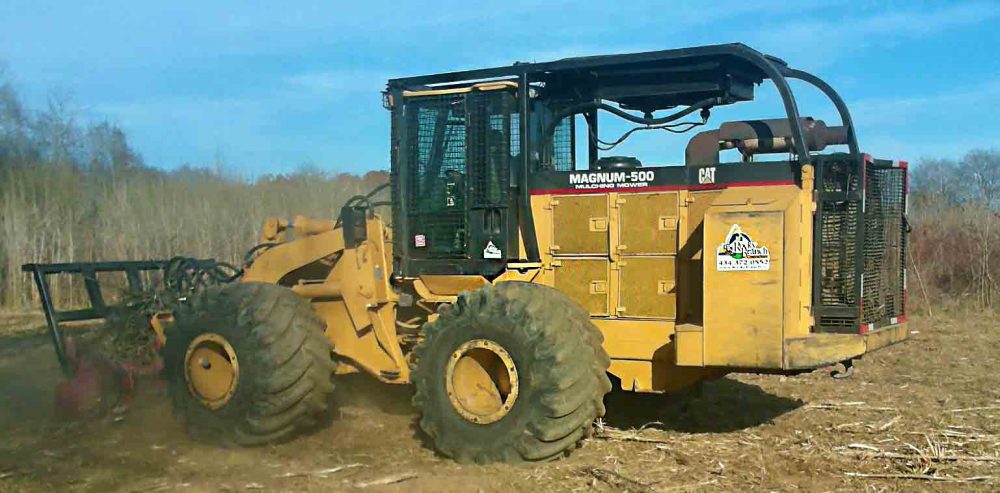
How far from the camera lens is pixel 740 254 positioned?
265 inches

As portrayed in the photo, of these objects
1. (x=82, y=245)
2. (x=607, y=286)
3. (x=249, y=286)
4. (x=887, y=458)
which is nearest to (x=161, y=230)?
(x=82, y=245)

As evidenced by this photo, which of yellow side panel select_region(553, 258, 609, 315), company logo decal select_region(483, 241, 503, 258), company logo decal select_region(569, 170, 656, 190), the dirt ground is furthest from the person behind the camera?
company logo decal select_region(483, 241, 503, 258)

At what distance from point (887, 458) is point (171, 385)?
5.66 metres

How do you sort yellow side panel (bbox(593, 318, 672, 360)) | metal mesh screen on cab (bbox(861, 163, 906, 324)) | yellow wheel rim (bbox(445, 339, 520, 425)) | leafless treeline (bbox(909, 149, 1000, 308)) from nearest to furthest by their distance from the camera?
yellow wheel rim (bbox(445, 339, 520, 425))
metal mesh screen on cab (bbox(861, 163, 906, 324))
yellow side panel (bbox(593, 318, 672, 360))
leafless treeline (bbox(909, 149, 1000, 308))

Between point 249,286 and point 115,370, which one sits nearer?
point 249,286

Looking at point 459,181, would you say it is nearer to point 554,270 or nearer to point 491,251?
point 491,251

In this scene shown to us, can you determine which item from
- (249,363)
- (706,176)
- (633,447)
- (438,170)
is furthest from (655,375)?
(249,363)

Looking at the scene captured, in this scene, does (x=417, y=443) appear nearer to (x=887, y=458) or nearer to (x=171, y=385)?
(x=171, y=385)

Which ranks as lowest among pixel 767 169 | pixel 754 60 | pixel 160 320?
pixel 160 320

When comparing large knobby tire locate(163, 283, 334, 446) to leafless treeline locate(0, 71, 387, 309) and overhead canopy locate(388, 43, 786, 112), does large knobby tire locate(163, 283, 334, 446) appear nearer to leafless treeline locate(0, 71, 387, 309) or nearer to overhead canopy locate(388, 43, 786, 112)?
overhead canopy locate(388, 43, 786, 112)

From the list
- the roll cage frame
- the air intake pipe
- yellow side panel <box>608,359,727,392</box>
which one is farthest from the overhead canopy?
yellow side panel <box>608,359,727,392</box>

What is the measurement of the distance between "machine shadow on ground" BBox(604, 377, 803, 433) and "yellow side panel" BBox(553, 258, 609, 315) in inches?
44.1

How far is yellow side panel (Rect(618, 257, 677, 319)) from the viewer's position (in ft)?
24.4

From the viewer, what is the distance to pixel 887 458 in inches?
273
